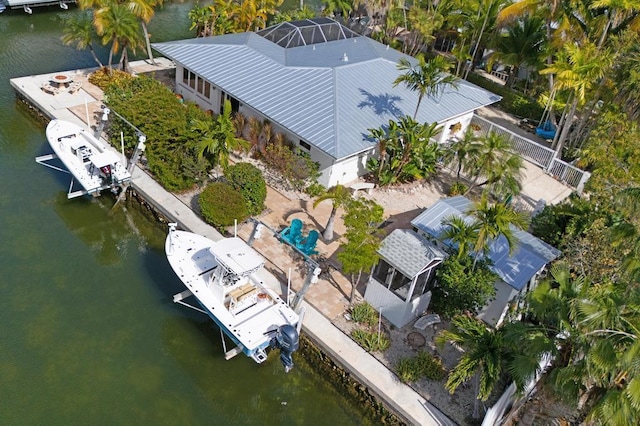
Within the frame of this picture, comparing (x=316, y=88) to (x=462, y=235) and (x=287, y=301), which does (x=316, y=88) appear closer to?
(x=287, y=301)

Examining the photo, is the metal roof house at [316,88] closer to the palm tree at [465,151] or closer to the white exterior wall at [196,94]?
the white exterior wall at [196,94]

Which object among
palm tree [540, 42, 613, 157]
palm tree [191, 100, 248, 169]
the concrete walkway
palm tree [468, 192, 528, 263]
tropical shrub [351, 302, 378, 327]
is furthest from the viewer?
palm tree [540, 42, 613, 157]

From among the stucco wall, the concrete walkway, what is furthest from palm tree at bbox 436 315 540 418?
the stucco wall

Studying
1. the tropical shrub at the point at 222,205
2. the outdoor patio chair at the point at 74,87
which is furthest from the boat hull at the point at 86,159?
the outdoor patio chair at the point at 74,87

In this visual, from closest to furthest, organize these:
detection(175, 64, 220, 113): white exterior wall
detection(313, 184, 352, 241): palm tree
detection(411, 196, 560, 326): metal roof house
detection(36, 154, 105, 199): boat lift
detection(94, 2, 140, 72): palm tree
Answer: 1. detection(411, 196, 560, 326): metal roof house
2. detection(313, 184, 352, 241): palm tree
3. detection(36, 154, 105, 199): boat lift
4. detection(94, 2, 140, 72): palm tree
5. detection(175, 64, 220, 113): white exterior wall

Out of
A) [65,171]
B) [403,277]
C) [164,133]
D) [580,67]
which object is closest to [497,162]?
[580,67]

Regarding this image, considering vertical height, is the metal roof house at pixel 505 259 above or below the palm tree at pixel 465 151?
below

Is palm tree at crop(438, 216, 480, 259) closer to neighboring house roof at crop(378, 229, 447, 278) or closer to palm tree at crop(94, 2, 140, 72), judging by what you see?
neighboring house roof at crop(378, 229, 447, 278)
